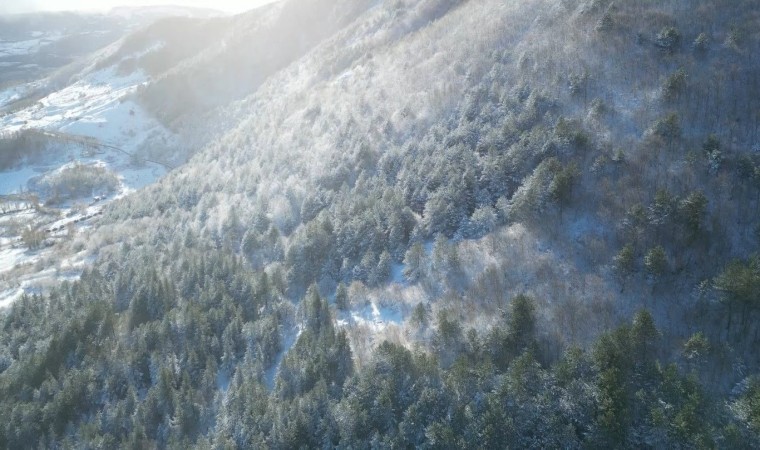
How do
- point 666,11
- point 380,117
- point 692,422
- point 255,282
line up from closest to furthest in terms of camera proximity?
1. point 692,422
2. point 255,282
3. point 666,11
4. point 380,117

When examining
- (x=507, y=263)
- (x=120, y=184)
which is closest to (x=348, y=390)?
(x=507, y=263)

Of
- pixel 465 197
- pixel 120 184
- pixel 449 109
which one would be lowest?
pixel 120 184

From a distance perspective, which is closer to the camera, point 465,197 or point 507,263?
point 507,263

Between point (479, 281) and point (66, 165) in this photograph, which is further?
point (66, 165)

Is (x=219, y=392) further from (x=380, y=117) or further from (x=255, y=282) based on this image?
(x=380, y=117)

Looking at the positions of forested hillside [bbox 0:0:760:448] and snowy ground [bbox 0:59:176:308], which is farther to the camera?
snowy ground [bbox 0:59:176:308]

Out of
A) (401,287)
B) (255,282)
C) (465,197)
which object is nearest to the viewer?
(401,287)

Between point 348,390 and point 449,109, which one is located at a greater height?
point 449,109

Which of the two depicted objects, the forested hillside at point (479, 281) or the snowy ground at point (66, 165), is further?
the snowy ground at point (66, 165)
